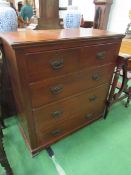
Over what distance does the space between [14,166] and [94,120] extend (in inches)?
38.8

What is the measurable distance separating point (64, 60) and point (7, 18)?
52 cm

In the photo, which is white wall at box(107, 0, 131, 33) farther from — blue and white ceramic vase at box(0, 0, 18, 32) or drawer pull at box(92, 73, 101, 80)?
blue and white ceramic vase at box(0, 0, 18, 32)

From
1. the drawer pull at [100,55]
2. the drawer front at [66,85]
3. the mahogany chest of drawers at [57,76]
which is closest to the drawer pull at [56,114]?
the mahogany chest of drawers at [57,76]

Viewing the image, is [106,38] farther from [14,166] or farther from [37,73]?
[14,166]

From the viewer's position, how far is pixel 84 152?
4.49ft

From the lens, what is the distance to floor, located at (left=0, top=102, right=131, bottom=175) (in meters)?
1.21

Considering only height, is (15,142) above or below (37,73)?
below

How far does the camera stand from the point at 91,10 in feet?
10.6

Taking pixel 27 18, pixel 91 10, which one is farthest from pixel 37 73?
pixel 91 10

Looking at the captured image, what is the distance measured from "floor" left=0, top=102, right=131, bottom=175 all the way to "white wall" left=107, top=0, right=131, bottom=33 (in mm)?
2047

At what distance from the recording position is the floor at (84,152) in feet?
3.99

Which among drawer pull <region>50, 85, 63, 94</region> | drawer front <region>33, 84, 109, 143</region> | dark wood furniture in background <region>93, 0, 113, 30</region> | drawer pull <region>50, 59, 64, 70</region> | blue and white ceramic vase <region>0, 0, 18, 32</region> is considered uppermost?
dark wood furniture in background <region>93, 0, 113, 30</region>

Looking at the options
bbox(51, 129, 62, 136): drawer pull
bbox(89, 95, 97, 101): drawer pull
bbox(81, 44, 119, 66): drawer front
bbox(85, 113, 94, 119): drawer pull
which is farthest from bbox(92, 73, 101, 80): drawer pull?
bbox(51, 129, 62, 136): drawer pull

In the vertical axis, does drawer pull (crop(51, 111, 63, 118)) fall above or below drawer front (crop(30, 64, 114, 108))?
below
